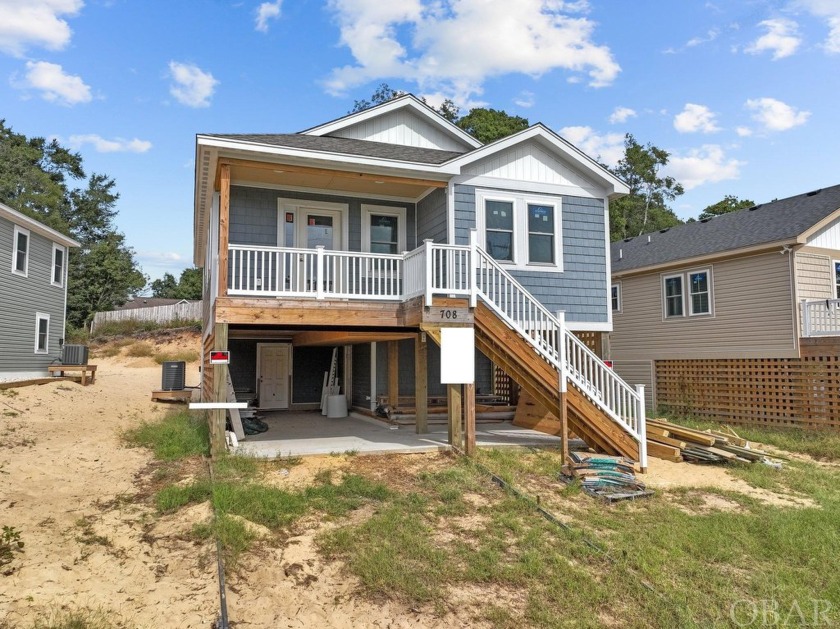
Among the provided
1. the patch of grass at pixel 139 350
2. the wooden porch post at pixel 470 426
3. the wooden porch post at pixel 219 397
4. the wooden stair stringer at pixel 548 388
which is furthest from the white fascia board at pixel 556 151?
the patch of grass at pixel 139 350

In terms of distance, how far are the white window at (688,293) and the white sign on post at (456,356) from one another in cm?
1059

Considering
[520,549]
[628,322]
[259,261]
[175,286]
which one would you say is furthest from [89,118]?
[175,286]

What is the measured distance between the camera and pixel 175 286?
2662 inches

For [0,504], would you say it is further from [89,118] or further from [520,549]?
[89,118]

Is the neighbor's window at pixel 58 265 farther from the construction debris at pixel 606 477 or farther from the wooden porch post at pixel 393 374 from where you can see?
the construction debris at pixel 606 477

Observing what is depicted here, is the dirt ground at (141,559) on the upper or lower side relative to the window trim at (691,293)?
lower

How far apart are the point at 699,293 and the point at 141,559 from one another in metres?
16.1

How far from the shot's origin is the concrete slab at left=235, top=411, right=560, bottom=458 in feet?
31.3

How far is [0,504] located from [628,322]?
1738 cm

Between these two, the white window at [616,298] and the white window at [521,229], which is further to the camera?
the white window at [616,298]

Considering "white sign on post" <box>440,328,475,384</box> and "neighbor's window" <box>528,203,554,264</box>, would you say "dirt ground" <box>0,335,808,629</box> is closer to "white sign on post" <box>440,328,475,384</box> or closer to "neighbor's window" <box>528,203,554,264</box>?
"white sign on post" <box>440,328,475,384</box>

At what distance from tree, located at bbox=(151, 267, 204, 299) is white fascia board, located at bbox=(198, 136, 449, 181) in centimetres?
4909

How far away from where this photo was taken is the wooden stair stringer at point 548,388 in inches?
365

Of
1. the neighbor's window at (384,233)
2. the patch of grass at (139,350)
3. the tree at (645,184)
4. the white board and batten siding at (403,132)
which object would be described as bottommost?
the patch of grass at (139,350)
